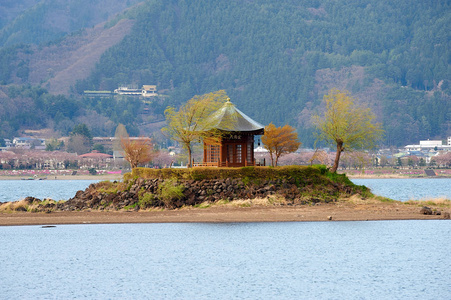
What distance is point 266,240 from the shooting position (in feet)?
155

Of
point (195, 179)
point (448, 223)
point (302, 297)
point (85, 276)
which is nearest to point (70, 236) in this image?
point (195, 179)

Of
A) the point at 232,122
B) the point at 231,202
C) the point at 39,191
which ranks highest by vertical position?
the point at 232,122

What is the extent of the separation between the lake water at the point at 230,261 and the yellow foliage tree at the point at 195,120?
938cm

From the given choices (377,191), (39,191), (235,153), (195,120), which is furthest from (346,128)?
(39,191)

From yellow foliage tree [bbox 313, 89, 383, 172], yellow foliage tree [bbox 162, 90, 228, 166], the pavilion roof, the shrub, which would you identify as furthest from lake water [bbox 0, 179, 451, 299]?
yellow foliage tree [bbox 313, 89, 383, 172]

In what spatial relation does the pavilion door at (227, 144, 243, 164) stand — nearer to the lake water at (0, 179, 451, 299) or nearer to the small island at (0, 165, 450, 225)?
the small island at (0, 165, 450, 225)

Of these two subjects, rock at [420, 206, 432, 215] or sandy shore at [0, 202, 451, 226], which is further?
rock at [420, 206, 432, 215]

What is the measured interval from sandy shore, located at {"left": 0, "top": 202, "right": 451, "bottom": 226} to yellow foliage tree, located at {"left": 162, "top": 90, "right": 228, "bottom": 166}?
8646 millimetres

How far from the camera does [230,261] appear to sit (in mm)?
40594

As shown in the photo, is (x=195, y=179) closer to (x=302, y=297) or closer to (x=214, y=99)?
(x=214, y=99)

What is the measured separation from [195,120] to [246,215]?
13.9 m

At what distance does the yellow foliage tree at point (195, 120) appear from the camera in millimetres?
61125

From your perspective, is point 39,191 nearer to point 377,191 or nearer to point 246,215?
point 377,191

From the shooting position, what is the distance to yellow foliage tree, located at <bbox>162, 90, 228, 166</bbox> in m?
61.1
